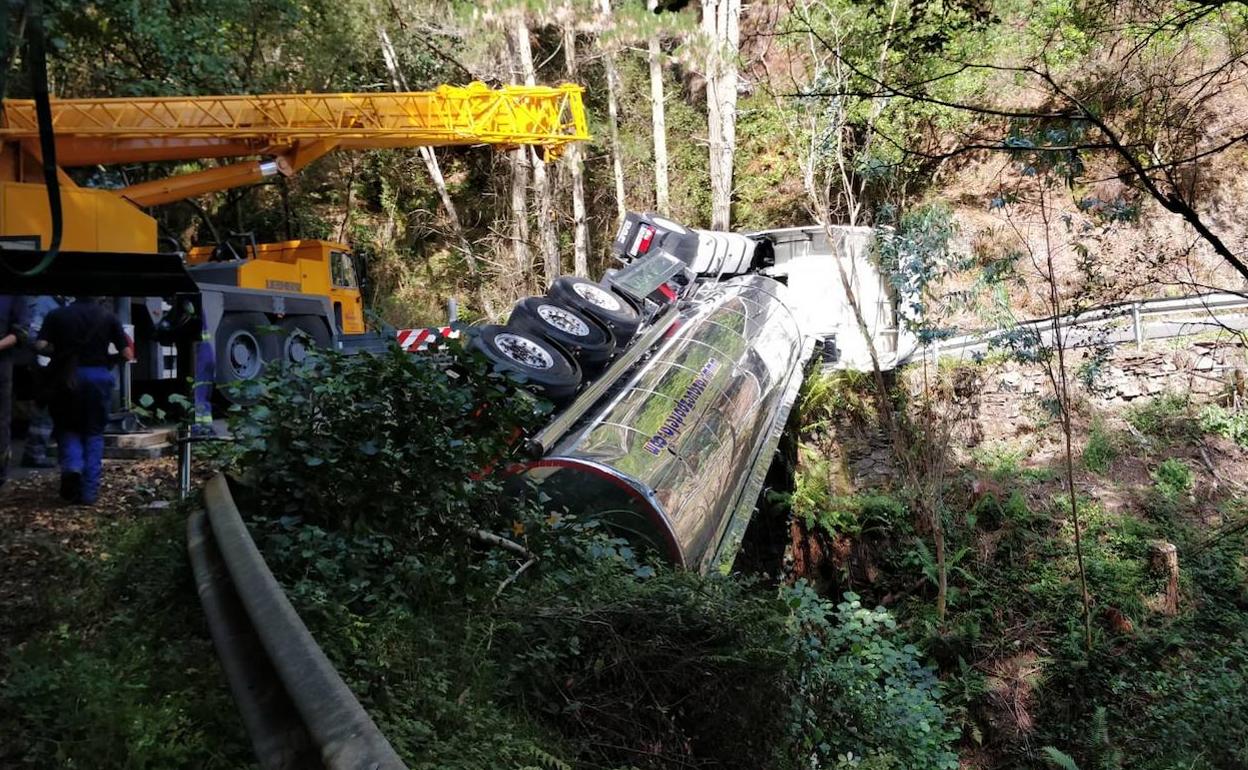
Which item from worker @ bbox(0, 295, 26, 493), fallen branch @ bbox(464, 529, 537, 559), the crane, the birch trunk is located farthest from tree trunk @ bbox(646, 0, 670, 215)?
fallen branch @ bbox(464, 529, 537, 559)

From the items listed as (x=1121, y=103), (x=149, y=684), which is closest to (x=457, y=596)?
(x=149, y=684)

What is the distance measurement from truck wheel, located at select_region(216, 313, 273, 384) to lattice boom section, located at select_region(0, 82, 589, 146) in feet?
8.84

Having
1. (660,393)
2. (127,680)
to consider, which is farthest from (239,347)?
(127,680)

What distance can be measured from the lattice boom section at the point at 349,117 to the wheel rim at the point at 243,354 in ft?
9.51

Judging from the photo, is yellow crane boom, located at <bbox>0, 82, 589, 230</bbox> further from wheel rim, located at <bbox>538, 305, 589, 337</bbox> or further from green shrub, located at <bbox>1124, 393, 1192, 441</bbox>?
green shrub, located at <bbox>1124, 393, 1192, 441</bbox>

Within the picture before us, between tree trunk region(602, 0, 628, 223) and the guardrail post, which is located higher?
tree trunk region(602, 0, 628, 223)

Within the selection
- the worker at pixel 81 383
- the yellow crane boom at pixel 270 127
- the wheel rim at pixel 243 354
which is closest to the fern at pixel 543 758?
the worker at pixel 81 383

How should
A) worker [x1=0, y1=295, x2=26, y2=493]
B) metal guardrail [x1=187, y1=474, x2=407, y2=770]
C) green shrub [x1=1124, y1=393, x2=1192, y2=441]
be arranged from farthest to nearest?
green shrub [x1=1124, y1=393, x2=1192, y2=441]
worker [x1=0, y1=295, x2=26, y2=493]
metal guardrail [x1=187, y1=474, x2=407, y2=770]

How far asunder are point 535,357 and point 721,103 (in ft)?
52.3

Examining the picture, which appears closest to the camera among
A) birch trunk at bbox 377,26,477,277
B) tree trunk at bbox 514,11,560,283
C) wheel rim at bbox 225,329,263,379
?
wheel rim at bbox 225,329,263,379

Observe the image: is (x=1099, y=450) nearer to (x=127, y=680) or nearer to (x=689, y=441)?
(x=689, y=441)

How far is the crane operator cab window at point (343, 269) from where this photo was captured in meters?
15.7

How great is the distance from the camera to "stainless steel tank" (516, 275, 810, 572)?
6.28 metres

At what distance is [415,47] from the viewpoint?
81.1 feet
